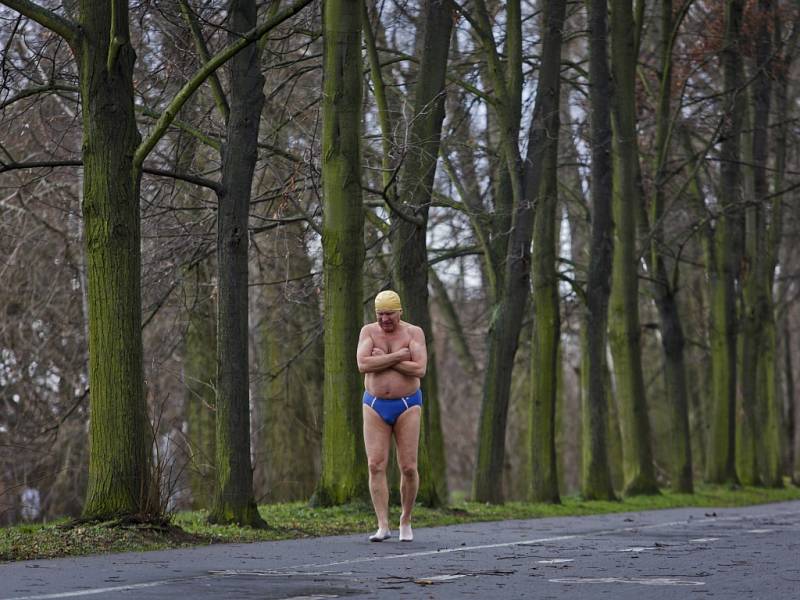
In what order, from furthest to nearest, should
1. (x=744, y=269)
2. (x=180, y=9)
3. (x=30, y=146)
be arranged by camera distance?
(x=744, y=269) < (x=30, y=146) < (x=180, y=9)

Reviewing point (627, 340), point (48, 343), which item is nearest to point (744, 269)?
point (627, 340)

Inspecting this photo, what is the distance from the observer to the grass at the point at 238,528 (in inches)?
480

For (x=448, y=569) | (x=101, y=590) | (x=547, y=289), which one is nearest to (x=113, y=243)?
(x=448, y=569)

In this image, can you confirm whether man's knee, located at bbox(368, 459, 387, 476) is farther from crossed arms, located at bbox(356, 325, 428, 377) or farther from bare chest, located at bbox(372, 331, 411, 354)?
bare chest, located at bbox(372, 331, 411, 354)

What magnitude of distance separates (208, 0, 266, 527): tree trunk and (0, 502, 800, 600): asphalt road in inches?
58.1

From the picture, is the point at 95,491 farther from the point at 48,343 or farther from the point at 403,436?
the point at 48,343

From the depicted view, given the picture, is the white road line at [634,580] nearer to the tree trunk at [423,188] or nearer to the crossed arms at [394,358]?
the crossed arms at [394,358]

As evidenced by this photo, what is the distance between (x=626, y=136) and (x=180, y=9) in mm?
13001

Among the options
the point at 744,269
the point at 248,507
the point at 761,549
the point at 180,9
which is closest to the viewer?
the point at 761,549

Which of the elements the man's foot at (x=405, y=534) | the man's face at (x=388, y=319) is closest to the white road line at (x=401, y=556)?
the man's foot at (x=405, y=534)

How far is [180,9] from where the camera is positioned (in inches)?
650

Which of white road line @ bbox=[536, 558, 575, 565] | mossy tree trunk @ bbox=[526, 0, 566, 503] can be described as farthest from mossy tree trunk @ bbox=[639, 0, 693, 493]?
white road line @ bbox=[536, 558, 575, 565]

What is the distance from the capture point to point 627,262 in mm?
27969

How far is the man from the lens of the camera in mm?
13359
